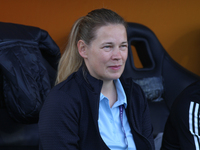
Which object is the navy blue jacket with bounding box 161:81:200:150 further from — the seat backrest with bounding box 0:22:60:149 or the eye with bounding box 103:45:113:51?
the seat backrest with bounding box 0:22:60:149

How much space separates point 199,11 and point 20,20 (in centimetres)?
160

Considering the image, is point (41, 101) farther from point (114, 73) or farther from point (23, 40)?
point (114, 73)

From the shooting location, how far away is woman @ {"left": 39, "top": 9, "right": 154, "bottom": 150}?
1.11m

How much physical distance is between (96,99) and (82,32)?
0.98ft

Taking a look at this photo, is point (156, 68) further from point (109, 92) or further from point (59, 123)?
point (59, 123)

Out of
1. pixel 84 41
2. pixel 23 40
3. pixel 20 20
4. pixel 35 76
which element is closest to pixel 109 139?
pixel 84 41

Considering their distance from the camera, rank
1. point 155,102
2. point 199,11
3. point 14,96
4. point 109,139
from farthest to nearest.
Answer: point 199,11, point 155,102, point 14,96, point 109,139

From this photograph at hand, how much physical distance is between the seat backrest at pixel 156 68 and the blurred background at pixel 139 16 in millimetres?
357

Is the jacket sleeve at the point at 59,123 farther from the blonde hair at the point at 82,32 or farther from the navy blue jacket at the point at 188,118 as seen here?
the navy blue jacket at the point at 188,118

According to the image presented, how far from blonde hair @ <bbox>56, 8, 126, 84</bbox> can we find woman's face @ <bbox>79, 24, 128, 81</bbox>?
0.10 ft

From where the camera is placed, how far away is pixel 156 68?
2.35 m

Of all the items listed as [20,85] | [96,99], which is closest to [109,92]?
[96,99]

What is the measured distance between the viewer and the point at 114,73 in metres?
1.19

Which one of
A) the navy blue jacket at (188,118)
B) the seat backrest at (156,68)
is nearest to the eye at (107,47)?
the navy blue jacket at (188,118)
